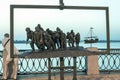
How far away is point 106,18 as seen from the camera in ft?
28.8

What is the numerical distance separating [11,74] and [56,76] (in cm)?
165

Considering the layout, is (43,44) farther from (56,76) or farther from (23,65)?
(23,65)

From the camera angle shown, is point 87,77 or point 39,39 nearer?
point 39,39

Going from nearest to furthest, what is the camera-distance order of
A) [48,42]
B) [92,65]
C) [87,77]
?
[48,42] < [87,77] < [92,65]

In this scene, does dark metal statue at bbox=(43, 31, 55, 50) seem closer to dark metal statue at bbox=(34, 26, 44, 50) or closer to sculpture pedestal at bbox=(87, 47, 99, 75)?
dark metal statue at bbox=(34, 26, 44, 50)

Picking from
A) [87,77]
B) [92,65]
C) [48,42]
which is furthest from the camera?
[92,65]

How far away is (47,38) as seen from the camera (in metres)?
8.41

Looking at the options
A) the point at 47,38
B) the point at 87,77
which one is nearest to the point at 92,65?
the point at 87,77

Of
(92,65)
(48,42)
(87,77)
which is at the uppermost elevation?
(48,42)

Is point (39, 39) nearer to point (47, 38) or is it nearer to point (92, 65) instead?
point (47, 38)

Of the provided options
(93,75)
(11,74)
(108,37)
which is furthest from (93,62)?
(108,37)

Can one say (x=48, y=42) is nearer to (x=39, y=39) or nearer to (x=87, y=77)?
(x=39, y=39)

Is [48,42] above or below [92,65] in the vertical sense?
above

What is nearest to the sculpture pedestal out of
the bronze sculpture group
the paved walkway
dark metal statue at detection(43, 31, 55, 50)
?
the paved walkway
